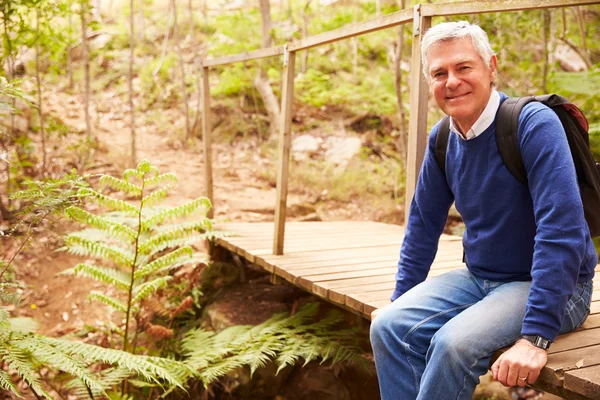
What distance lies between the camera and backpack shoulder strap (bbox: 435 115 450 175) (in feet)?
9.18

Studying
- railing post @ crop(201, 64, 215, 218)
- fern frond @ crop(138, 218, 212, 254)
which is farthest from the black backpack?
railing post @ crop(201, 64, 215, 218)

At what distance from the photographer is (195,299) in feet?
18.0

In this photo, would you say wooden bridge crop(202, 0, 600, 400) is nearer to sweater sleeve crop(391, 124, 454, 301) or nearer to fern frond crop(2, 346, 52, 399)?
sweater sleeve crop(391, 124, 454, 301)

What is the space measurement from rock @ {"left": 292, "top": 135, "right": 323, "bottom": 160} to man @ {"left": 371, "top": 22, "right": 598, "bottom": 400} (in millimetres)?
7897

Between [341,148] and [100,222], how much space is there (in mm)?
7159

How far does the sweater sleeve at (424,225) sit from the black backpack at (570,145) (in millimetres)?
460

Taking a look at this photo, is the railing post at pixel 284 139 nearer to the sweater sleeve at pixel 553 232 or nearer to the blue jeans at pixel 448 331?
the blue jeans at pixel 448 331

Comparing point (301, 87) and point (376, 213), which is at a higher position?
point (301, 87)

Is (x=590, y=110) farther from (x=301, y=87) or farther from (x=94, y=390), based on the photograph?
(x=301, y=87)

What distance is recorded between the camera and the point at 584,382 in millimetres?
2141

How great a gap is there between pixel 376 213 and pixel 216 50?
460 centimetres

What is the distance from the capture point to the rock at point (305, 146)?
10780mm

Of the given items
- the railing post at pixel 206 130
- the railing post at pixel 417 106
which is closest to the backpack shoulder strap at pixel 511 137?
the railing post at pixel 417 106

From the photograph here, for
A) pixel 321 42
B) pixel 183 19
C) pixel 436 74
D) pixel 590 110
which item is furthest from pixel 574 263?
pixel 183 19
